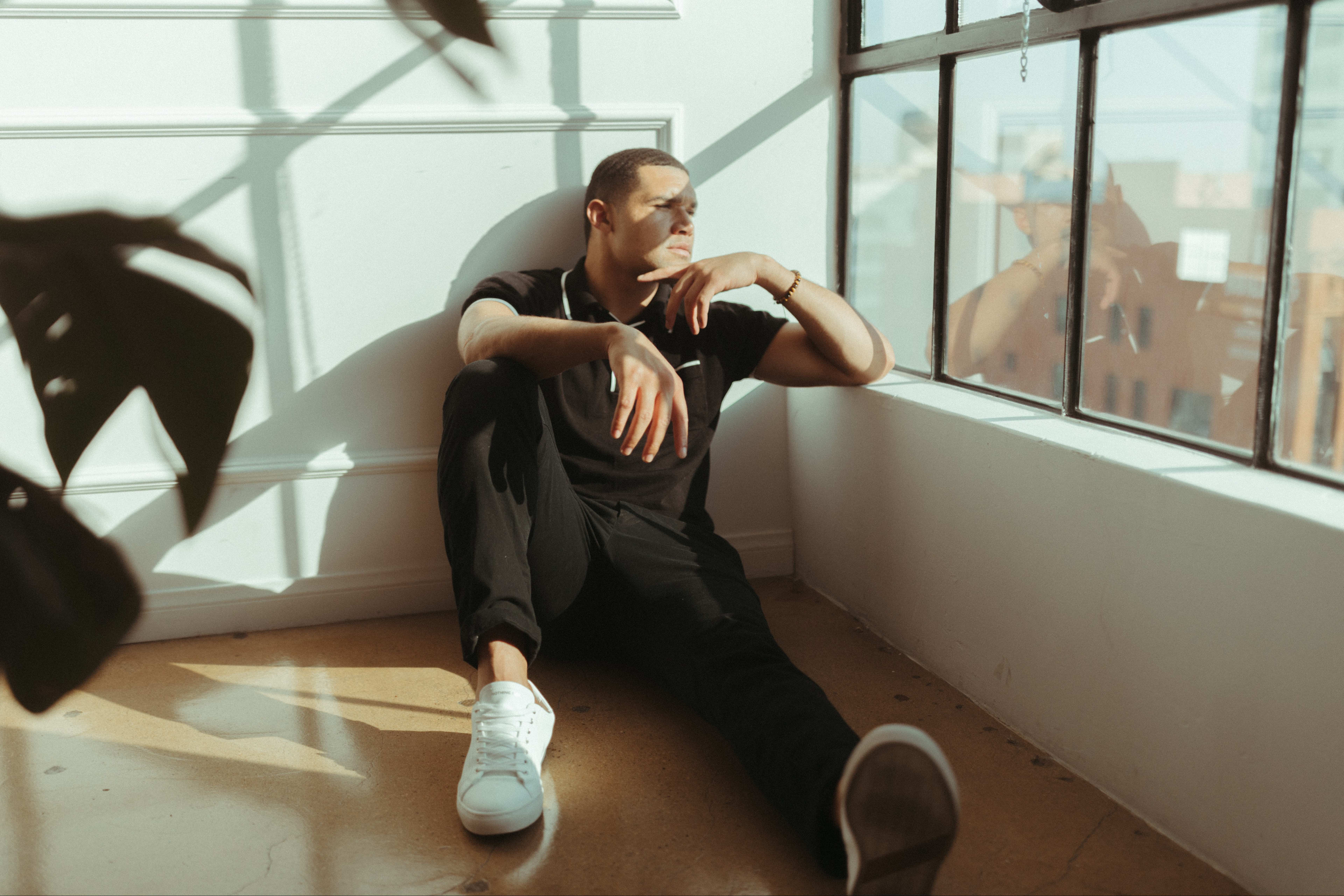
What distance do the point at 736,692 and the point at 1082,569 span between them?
0.52m

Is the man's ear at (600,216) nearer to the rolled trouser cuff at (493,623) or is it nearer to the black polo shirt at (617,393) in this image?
the black polo shirt at (617,393)

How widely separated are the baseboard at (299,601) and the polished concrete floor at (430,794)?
0.36 ft

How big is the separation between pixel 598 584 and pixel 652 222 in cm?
66

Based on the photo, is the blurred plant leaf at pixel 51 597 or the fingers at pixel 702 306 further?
the fingers at pixel 702 306

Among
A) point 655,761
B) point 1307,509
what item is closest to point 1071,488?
point 1307,509

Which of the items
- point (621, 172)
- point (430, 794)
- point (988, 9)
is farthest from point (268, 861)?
point (988, 9)

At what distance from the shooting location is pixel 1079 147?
5.08 ft

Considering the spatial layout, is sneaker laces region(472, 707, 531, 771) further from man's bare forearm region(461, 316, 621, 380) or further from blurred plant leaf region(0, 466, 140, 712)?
blurred plant leaf region(0, 466, 140, 712)

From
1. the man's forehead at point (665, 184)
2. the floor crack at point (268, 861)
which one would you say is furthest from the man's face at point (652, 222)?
the floor crack at point (268, 861)

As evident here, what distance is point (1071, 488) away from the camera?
1494 millimetres

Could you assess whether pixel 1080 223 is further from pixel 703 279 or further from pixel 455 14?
pixel 455 14

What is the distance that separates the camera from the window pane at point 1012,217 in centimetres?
162

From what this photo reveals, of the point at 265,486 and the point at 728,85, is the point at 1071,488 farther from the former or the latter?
the point at 265,486

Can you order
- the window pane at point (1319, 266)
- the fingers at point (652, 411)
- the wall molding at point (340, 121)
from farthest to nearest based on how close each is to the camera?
the wall molding at point (340, 121), the fingers at point (652, 411), the window pane at point (1319, 266)
